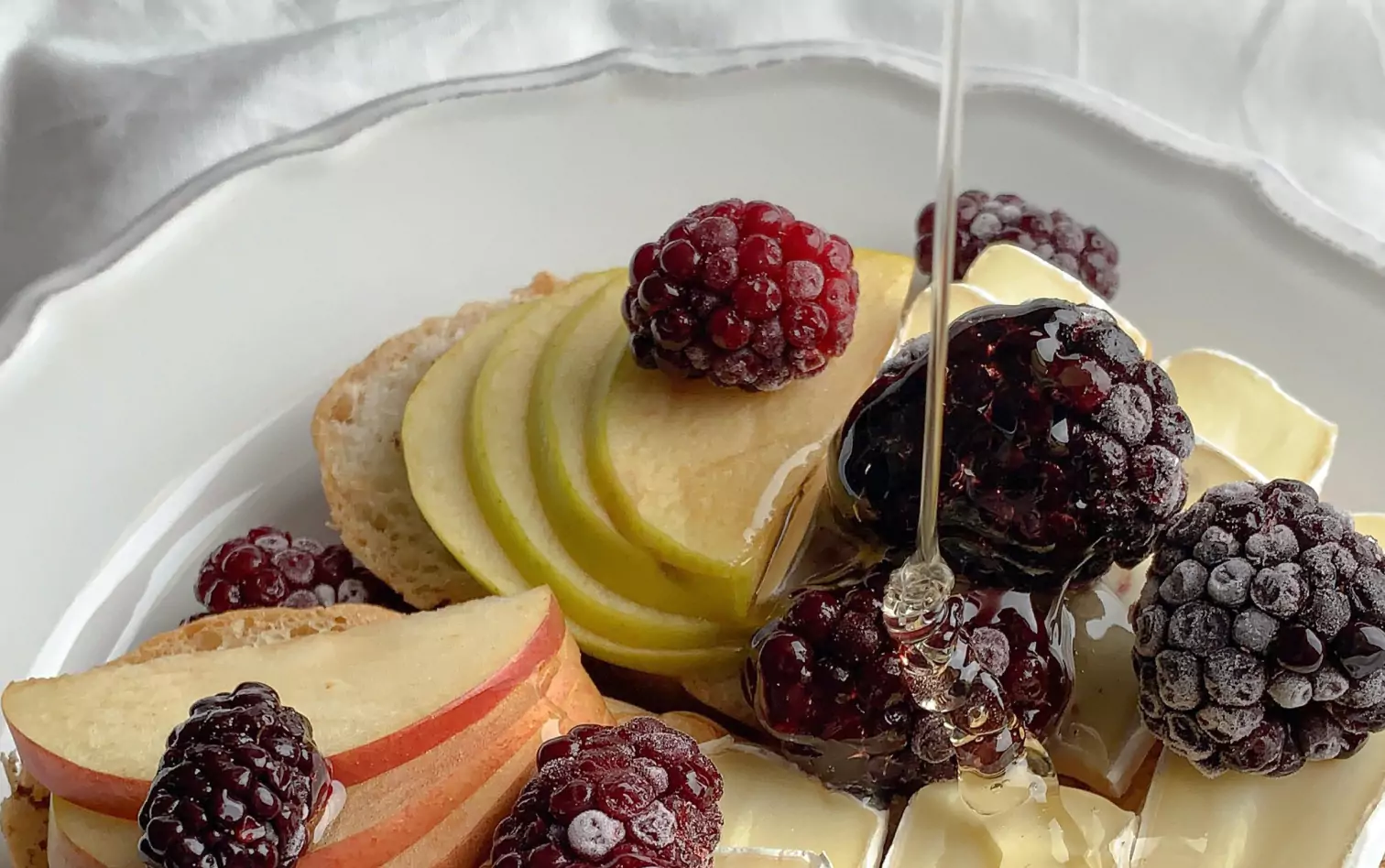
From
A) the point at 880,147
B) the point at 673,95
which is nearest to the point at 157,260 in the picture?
the point at 673,95

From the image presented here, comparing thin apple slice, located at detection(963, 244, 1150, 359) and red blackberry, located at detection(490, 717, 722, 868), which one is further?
thin apple slice, located at detection(963, 244, 1150, 359)

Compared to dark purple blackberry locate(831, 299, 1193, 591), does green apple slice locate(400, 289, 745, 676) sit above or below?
below

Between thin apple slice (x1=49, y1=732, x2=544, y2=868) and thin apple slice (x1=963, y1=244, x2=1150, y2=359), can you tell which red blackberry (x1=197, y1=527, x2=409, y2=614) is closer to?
thin apple slice (x1=49, y1=732, x2=544, y2=868)

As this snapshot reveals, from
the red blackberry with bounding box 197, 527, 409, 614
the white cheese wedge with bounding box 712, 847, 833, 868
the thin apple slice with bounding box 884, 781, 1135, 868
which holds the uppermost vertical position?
the red blackberry with bounding box 197, 527, 409, 614

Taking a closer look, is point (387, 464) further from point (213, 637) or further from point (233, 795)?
point (233, 795)

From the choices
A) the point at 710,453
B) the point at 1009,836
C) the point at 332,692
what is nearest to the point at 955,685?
the point at 1009,836

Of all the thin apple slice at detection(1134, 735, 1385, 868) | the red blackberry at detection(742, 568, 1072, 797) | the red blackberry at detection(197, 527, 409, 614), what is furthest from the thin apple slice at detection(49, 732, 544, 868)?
the thin apple slice at detection(1134, 735, 1385, 868)
